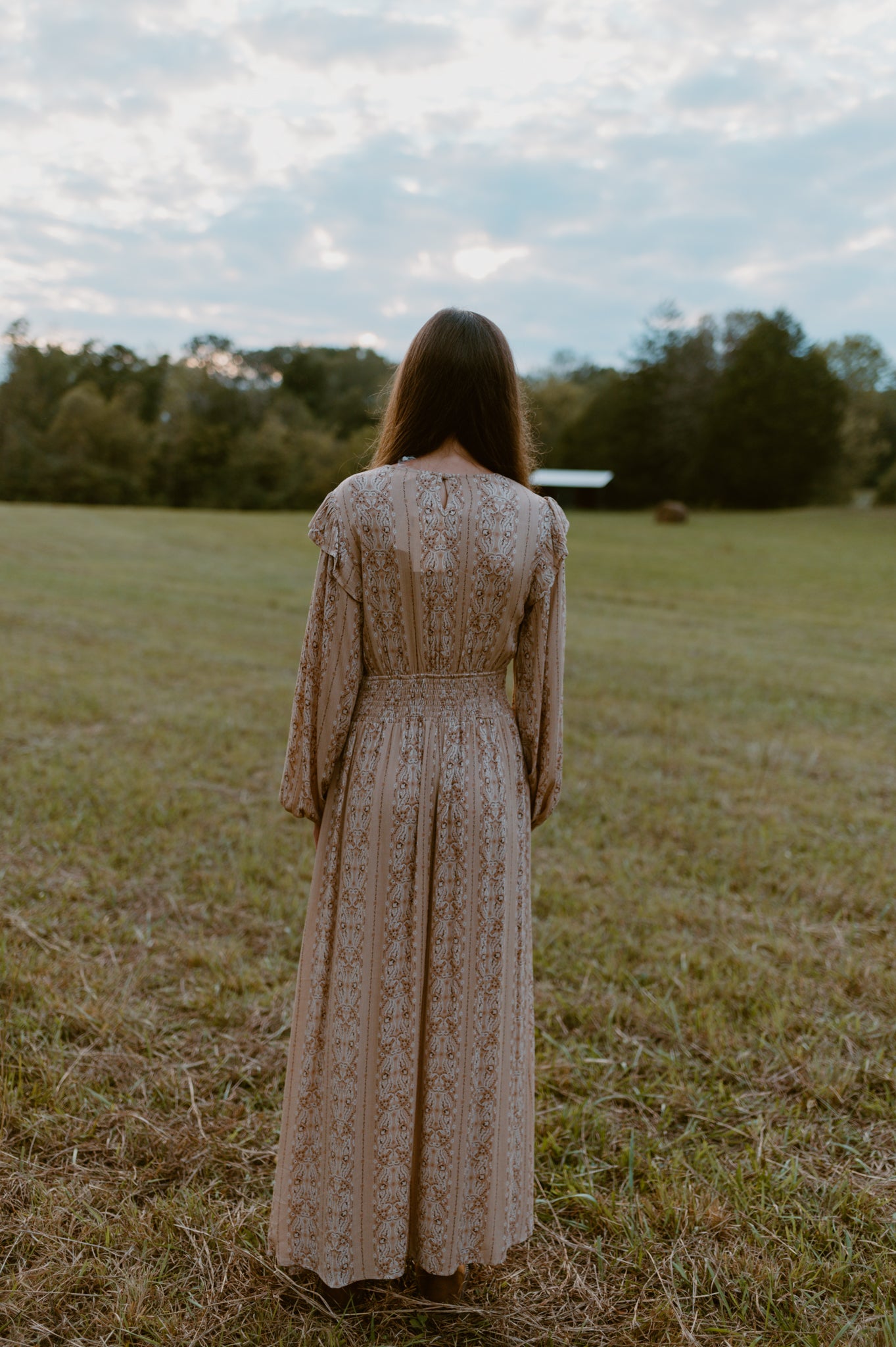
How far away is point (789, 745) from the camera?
6.56 metres

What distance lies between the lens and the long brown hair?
5.77 feet

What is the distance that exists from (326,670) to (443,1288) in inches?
56.1

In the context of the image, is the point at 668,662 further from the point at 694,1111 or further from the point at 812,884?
the point at 694,1111

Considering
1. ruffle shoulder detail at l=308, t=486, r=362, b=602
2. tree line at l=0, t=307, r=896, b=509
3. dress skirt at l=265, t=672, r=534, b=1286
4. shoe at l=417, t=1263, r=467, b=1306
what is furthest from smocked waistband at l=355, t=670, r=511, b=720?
tree line at l=0, t=307, r=896, b=509

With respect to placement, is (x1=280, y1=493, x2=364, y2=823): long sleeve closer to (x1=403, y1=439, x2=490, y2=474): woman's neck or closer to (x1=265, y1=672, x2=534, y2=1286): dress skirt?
(x1=265, y1=672, x2=534, y2=1286): dress skirt

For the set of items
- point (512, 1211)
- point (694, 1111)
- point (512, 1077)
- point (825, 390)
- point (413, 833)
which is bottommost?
point (694, 1111)

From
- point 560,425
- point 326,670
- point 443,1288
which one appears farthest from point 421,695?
point 560,425

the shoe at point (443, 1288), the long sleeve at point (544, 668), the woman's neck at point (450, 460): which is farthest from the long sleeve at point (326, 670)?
the shoe at point (443, 1288)

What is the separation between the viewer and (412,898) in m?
1.87

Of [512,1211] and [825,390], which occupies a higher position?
[825,390]

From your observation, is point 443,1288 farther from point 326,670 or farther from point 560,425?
point 560,425

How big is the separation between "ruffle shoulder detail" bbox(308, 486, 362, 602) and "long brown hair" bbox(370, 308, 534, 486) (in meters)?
0.15

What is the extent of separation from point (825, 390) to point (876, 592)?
29677 millimetres

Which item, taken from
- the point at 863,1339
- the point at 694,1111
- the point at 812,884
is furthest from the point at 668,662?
the point at 863,1339
